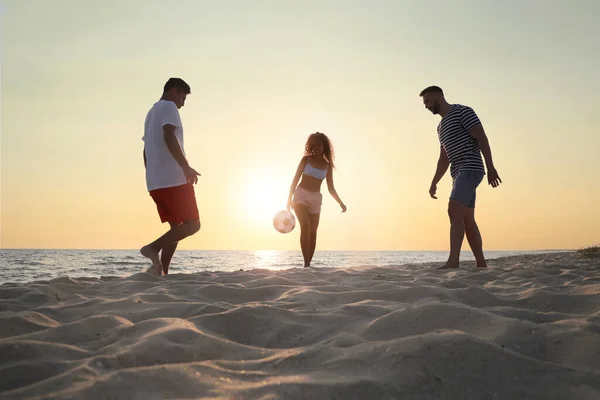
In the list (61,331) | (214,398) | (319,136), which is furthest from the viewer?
(319,136)

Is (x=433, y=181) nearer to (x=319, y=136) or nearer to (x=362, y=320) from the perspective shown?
(x=319, y=136)

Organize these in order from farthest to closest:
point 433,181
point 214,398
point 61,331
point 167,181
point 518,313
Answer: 1. point 433,181
2. point 167,181
3. point 518,313
4. point 61,331
5. point 214,398

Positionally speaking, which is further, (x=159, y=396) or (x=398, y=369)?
(x=398, y=369)

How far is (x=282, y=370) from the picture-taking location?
160cm

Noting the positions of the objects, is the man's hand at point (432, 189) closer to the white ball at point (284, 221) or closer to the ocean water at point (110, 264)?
the white ball at point (284, 221)

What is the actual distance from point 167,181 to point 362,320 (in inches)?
125

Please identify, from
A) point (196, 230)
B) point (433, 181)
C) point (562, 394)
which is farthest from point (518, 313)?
point (433, 181)

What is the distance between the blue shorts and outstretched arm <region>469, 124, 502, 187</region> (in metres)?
0.22

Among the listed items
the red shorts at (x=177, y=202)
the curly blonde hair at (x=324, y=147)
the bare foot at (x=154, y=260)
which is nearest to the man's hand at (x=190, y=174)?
the red shorts at (x=177, y=202)

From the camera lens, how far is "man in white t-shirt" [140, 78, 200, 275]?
482cm

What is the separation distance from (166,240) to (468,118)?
11.6 feet

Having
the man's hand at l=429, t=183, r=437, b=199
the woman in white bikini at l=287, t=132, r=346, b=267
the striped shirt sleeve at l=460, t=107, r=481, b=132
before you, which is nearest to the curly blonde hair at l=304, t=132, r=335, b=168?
the woman in white bikini at l=287, t=132, r=346, b=267

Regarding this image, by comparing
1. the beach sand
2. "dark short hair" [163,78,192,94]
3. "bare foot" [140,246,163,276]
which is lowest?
the beach sand

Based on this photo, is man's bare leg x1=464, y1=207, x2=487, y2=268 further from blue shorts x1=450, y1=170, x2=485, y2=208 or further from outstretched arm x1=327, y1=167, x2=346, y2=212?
outstretched arm x1=327, y1=167, x2=346, y2=212
